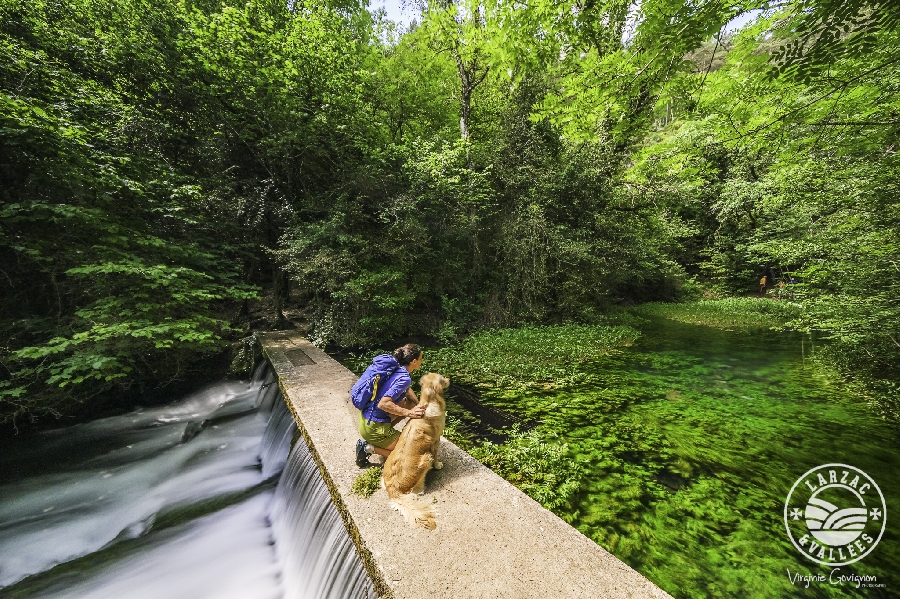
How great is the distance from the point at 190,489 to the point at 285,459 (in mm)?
1533

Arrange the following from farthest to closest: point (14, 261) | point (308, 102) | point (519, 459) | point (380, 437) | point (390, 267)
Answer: point (390, 267) < point (308, 102) < point (14, 261) < point (519, 459) < point (380, 437)

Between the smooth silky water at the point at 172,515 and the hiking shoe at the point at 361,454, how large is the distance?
1.67 feet

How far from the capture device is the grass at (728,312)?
45.2 feet

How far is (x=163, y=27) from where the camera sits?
872 cm

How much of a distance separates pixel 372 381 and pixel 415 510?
45.9 inches

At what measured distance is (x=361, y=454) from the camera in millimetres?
3402

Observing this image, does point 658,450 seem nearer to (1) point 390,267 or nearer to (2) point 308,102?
(1) point 390,267

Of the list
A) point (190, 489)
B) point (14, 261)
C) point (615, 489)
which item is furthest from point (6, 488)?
point (615, 489)

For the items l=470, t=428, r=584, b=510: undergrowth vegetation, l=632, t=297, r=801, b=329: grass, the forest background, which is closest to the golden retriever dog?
l=470, t=428, r=584, b=510: undergrowth vegetation

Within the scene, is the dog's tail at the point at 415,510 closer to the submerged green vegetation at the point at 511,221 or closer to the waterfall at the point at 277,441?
the submerged green vegetation at the point at 511,221

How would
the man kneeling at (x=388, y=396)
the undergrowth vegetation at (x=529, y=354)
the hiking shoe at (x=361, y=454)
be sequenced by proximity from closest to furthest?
the man kneeling at (x=388, y=396), the hiking shoe at (x=361, y=454), the undergrowth vegetation at (x=529, y=354)

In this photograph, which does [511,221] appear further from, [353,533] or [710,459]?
[353,533]

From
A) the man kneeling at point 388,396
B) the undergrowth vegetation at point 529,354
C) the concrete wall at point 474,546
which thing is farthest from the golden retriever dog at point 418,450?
the undergrowth vegetation at point 529,354

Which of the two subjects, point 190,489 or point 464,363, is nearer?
point 190,489
